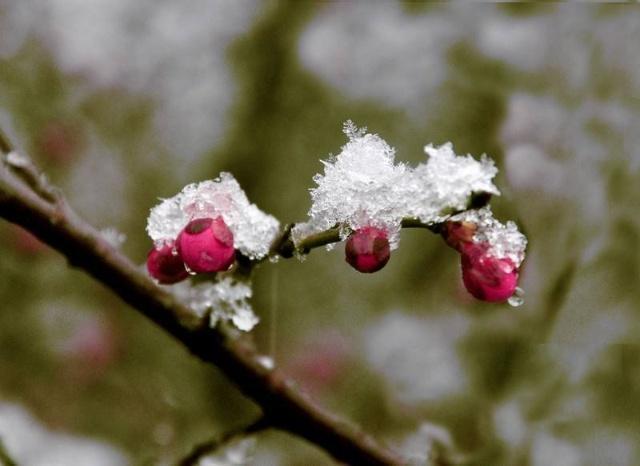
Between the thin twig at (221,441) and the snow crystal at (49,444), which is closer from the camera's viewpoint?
the thin twig at (221,441)

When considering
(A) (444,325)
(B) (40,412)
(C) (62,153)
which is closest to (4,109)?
(C) (62,153)

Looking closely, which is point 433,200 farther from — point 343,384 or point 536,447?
point 343,384

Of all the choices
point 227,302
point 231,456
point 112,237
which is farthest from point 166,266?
point 231,456

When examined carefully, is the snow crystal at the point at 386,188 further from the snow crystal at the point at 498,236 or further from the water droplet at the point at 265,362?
the water droplet at the point at 265,362

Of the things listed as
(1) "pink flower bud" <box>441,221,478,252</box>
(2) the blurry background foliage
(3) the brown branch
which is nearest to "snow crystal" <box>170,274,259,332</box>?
(3) the brown branch

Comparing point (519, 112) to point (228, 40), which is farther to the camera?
point (228, 40)

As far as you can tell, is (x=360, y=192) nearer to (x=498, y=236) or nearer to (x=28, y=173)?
(x=498, y=236)

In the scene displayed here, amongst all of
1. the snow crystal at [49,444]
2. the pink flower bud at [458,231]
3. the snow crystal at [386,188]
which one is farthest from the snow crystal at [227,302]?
the snow crystal at [49,444]
